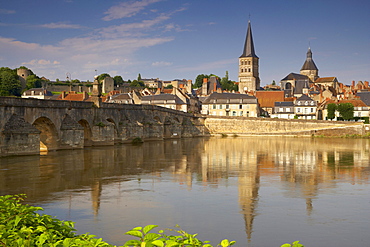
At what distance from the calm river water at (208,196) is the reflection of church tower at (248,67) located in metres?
89.7

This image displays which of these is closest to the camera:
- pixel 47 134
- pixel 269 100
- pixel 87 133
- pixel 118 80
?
pixel 47 134

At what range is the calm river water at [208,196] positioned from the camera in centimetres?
1138

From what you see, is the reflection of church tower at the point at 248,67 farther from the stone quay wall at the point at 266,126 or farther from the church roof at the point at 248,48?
the stone quay wall at the point at 266,126

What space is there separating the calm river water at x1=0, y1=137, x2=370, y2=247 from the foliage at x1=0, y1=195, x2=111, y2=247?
404 cm

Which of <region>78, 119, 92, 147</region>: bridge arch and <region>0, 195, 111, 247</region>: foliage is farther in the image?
<region>78, 119, 92, 147</region>: bridge arch

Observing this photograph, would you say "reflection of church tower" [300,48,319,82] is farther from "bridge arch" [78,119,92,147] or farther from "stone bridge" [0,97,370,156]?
"bridge arch" [78,119,92,147]

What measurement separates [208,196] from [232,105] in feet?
201

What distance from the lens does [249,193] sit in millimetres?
16625

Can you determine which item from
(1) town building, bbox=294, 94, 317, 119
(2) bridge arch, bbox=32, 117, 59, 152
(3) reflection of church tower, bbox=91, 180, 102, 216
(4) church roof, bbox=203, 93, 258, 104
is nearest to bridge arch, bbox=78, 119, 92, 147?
(2) bridge arch, bbox=32, 117, 59, 152

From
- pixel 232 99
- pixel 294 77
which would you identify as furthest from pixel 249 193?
pixel 294 77

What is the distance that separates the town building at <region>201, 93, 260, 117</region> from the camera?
7575 centimetres

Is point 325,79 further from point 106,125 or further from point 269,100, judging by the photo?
point 106,125

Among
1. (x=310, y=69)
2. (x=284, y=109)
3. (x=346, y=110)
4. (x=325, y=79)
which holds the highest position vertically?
(x=310, y=69)

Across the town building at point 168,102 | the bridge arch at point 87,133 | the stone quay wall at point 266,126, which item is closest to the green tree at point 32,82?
the town building at point 168,102
